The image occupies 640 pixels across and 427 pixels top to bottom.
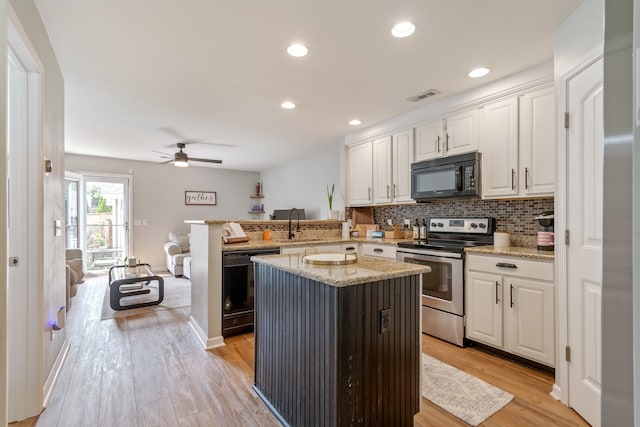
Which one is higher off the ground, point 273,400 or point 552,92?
point 552,92

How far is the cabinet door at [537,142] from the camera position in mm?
2400

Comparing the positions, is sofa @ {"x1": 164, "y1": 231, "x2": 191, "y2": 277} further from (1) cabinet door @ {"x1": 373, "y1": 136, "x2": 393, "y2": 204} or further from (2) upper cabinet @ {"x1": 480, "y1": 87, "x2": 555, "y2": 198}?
(2) upper cabinet @ {"x1": 480, "y1": 87, "x2": 555, "y2": 198}

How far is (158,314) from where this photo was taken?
143 inches

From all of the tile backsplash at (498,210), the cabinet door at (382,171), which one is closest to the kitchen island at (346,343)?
the tile backsplash at (498,210)

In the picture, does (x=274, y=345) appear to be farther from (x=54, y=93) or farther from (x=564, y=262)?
(x=54, y=93)

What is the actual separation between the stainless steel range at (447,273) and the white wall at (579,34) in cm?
154

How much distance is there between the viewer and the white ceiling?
182 cm

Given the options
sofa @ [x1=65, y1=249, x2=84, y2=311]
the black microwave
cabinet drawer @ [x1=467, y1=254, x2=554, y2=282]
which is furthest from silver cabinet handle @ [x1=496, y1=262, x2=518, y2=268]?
sofa @ [x1=65, y1=249, x2=84, y2=311]

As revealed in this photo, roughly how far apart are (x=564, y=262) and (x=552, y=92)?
1.39 metres

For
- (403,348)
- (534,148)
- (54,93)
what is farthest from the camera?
(534,148)

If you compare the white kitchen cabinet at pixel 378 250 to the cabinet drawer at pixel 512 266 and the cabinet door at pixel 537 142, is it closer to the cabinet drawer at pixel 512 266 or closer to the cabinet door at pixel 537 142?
the cabinet drawer at pixel 512 266

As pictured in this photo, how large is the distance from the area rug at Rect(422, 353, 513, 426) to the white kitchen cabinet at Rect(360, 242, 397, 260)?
1290 millimetres

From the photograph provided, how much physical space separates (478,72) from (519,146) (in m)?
0.73

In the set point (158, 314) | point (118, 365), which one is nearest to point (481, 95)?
point (118, 365)
